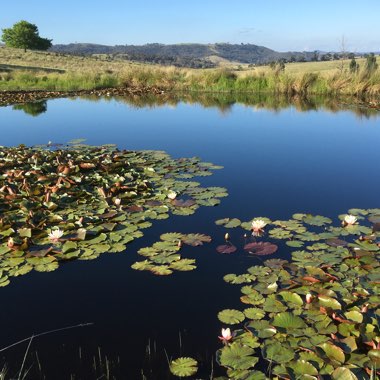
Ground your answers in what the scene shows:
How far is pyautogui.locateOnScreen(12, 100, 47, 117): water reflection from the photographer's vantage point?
14.4 metres

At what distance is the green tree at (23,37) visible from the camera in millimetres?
60844

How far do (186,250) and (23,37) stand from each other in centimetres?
6716

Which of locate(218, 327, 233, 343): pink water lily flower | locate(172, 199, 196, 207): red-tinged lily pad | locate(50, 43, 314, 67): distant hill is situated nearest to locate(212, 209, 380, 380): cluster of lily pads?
locate(218, 327, 233, 343): pink water lily flower

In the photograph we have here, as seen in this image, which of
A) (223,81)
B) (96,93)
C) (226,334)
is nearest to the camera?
(226,334)

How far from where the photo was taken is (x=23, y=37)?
60.8 metres

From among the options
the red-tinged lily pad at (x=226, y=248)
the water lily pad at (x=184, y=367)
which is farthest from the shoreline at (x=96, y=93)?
the water lily pad at (x=184, y=367)

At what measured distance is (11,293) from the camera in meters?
3.33

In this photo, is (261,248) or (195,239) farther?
(195,239)

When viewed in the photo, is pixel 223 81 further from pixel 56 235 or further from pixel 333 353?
pixel 333 353

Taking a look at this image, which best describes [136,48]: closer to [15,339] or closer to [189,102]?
[189,102]

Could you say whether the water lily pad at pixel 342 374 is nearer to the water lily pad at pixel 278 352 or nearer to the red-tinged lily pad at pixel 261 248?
the water lily pad at pixel 278 352

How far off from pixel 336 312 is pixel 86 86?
2125 cm

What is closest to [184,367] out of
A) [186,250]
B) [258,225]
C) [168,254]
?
[168,254]

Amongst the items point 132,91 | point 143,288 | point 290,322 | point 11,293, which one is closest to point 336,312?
point 290,322
